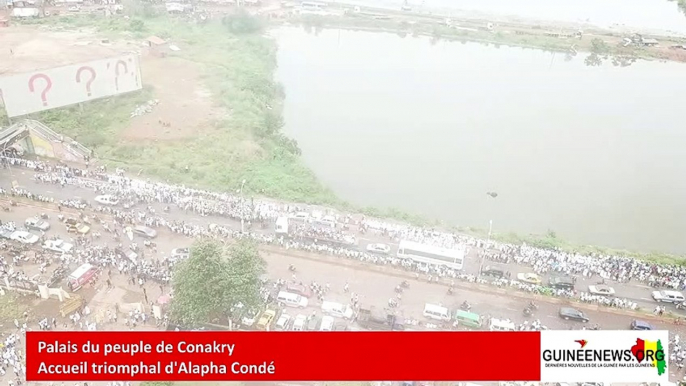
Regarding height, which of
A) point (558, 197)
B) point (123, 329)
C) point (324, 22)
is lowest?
point (123, 329)

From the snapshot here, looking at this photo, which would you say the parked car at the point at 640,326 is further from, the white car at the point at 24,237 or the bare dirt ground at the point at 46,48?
the bare dirt ground at the point at 46,48

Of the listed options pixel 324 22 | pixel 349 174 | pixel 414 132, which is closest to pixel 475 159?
pixel 414 132

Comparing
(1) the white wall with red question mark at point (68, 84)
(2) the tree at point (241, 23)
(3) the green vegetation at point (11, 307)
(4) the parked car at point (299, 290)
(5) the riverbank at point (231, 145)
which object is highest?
(2) the tree at point (241, 23)

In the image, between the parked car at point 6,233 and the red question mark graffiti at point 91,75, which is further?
the red question mark graffiti at point 91,75

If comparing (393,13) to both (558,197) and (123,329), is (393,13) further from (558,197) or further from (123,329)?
(123,329)

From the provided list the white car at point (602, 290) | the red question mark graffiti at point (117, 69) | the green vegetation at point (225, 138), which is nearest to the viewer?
the white car at point (602, 290)

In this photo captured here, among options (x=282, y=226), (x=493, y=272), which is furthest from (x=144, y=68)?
(x=493, y=272)

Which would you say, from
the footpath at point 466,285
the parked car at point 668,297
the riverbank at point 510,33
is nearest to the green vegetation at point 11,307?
the footpath at point 466,285
